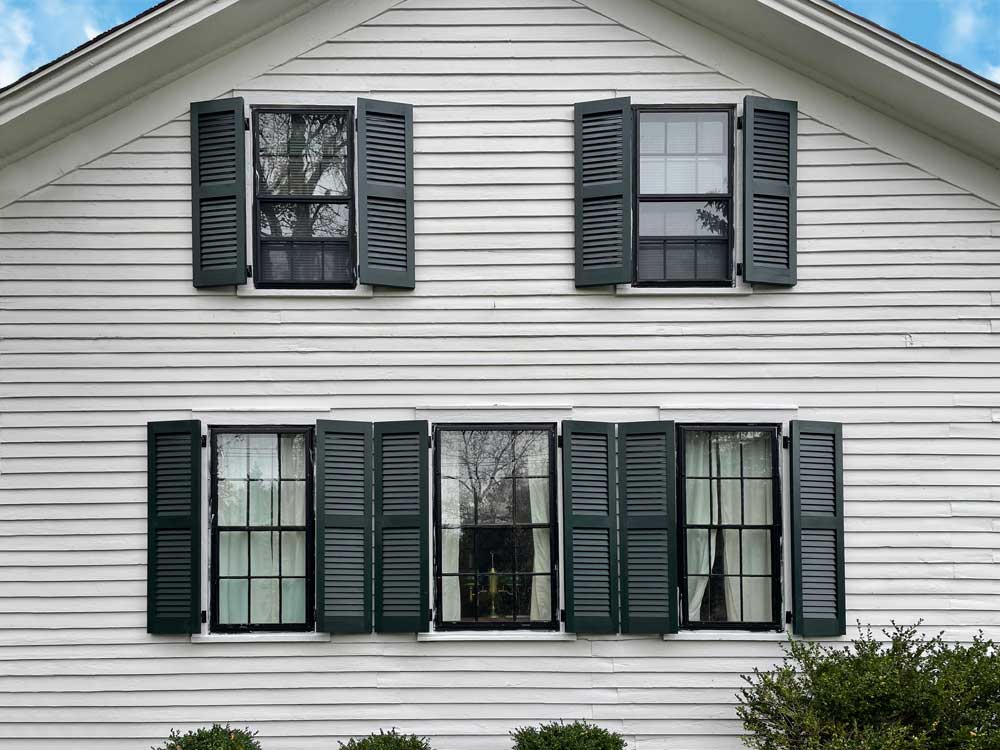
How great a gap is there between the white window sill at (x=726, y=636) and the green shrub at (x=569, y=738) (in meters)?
0.88

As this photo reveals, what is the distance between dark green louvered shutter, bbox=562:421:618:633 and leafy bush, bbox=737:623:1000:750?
1.22 metres

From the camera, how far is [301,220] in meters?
7.21

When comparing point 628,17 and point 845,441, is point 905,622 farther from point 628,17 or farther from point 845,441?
point 628,17

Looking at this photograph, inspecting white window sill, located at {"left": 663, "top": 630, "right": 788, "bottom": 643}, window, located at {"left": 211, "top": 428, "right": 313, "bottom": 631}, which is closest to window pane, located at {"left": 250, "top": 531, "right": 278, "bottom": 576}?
window, located at {"left": 211, "top": 428, "right": 313, "bottom": 631}

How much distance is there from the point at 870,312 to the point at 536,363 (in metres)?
2.68

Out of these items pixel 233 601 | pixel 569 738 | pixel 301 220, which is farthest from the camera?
pixel 301 220

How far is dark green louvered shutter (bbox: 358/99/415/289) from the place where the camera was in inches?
278

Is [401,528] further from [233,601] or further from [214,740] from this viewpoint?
[214,740]

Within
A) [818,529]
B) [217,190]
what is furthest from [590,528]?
[217,190]

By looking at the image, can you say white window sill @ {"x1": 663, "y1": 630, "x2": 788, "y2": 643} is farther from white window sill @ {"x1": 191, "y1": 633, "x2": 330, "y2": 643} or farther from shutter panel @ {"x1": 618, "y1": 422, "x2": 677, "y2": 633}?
white window sill @ {"x1": 191, "y1": 633, "x2": 330, "y2": 643}

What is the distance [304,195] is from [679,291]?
3.09 m

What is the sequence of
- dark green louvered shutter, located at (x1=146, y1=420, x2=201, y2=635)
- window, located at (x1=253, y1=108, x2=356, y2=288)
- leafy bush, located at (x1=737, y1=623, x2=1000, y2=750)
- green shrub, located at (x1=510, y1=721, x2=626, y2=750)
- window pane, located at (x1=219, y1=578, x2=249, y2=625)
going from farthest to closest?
window, located at (x1=253, y1=108, x2=356, y2=288)
window pane, located at (x1=219, y1=578, x2=249, y2=625)
dark green louvered shutter, located at (x1=146, y1=420, x2=201, y2=635)
green shrub, located at (x1=510, y1=721, x2=626, y2=750)
leafy bush, located at (x1=737, y1=623, x2=1000, y2=750)

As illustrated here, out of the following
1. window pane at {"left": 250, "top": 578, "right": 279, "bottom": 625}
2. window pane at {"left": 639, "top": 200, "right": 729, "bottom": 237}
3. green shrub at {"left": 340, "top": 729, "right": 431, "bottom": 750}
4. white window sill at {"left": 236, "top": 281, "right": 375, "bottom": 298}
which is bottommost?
green shrub at {"left": 340, "top": 729, "right": 431, "bottom": 750}

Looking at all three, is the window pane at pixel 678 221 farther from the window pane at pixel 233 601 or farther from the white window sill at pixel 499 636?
the window pane at pixel 233 601
